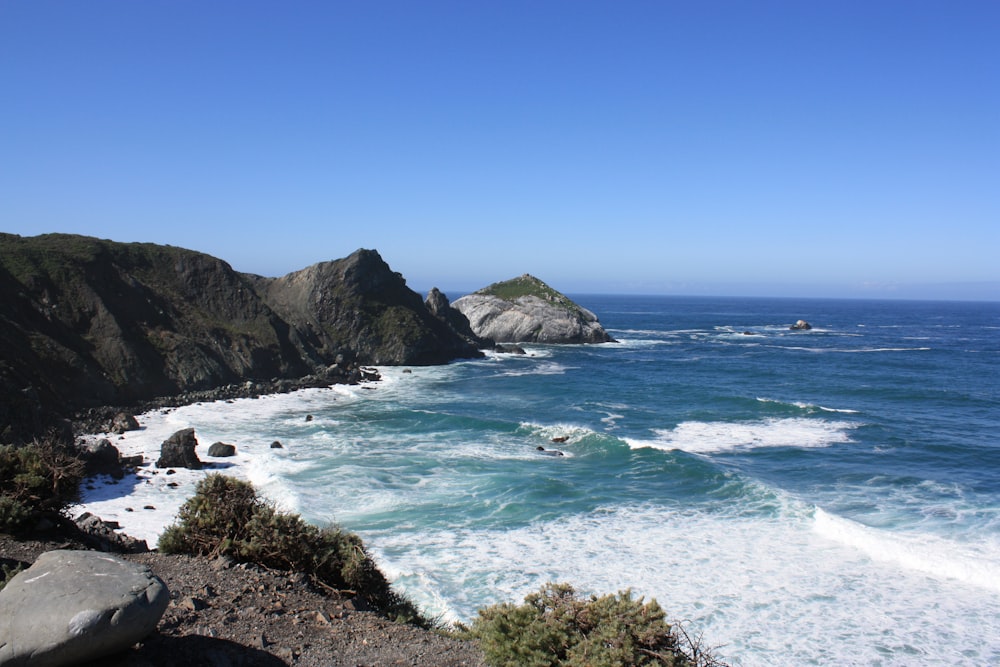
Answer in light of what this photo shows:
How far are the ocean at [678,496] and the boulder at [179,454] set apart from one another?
2.82ft

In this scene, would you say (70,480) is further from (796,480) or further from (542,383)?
(542,383)

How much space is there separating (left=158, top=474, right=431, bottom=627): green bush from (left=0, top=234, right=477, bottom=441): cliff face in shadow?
886 inches

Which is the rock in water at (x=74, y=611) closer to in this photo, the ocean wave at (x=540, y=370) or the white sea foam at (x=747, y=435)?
the white sea foam at (x=747, y=435)

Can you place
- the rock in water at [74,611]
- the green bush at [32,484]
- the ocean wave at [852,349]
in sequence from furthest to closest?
the ocean wave at [852,349] → the green bush at [32,484] → the rock in water at [74,611]

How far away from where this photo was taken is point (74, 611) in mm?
7645

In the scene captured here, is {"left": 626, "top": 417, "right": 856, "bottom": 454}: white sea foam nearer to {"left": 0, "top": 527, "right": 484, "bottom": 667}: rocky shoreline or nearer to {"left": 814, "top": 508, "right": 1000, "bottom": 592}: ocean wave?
{"left": 814, "top": 508, "right": 1000, "bottom": 592}: ocean wave

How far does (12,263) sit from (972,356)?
95.1 metres

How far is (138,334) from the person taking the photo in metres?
49.3

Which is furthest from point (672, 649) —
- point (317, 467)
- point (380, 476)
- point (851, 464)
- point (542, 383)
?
point (542, 383)

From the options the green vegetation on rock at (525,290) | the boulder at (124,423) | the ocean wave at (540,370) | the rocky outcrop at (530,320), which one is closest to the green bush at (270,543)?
the boulder at (124,423)

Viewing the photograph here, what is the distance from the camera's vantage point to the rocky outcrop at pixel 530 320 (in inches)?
3639

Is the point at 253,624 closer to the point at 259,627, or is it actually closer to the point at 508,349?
the point at 259,627

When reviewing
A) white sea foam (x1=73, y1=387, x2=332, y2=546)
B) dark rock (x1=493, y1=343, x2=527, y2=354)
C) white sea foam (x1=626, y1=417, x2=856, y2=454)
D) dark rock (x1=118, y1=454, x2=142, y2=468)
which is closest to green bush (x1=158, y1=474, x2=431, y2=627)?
white sea foam (x1=73, y1=387, x2=332, y2=546)

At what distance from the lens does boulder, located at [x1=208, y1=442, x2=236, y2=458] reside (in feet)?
103
